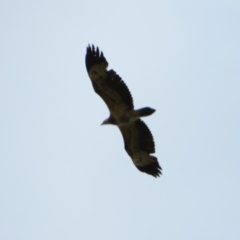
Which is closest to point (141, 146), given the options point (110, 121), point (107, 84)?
point (110, 121)

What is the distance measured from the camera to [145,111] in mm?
21484

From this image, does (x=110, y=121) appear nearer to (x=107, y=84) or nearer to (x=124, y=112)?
(x=124, y=112)

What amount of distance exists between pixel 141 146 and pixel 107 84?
210 centimetres

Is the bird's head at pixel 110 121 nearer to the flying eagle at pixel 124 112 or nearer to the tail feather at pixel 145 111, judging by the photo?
the flying eagle at pixel 124 112

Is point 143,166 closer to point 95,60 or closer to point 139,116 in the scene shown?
point 139,116

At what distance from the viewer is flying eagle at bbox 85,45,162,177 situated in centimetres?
2169

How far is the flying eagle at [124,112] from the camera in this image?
21.7m

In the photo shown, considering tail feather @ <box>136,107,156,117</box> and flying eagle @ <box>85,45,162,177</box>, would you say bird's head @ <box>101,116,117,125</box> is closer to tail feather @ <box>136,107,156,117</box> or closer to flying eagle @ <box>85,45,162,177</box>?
flying eagle @ <box>85,45,162,177</box>

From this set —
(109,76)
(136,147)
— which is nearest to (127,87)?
(109,76)

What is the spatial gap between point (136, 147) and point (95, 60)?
2.66m

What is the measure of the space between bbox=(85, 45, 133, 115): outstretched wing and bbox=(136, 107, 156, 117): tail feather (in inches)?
12.2

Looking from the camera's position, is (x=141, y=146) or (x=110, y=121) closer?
(x=110, y=121)

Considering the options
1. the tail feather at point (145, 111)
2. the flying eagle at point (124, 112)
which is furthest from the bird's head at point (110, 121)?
the tail feather at point (145, 111)

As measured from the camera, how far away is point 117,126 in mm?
22422
